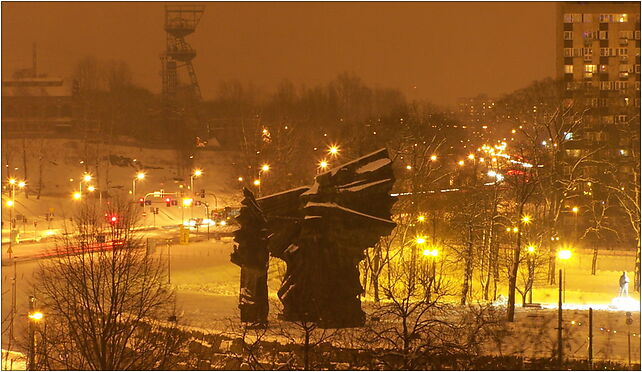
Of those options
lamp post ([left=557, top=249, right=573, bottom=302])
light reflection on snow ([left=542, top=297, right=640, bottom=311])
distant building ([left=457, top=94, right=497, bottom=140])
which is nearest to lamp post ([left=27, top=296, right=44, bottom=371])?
lamp post ([left=557, top=249, right=573, bottom=302])

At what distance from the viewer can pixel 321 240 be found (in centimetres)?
2153

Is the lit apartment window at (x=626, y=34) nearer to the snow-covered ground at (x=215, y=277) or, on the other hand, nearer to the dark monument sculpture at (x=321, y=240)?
the snow-covered ground at (x=215, y=277)

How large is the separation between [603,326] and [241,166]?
52329mm

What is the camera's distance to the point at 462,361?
56.6 feet

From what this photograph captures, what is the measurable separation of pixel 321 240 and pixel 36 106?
7366 cm

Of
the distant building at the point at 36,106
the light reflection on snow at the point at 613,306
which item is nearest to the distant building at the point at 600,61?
the light reflection on snow at the point at 613,306

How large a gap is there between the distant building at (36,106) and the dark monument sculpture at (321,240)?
64.0m

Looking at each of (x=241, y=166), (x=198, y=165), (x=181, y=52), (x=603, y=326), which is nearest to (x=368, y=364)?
(x=603, y=326)

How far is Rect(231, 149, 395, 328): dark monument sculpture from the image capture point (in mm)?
21484

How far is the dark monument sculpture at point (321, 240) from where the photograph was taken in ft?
70.5

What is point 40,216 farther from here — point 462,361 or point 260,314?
point 462,361

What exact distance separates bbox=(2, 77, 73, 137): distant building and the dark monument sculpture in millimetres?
64002

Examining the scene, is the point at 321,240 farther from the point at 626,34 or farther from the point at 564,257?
the point at 626,34

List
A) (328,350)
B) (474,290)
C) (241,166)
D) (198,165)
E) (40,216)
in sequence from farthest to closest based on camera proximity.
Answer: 1. (198,165)
2. (241,166)
3. (40,216)
4. (474,290)
5. (328,350)
